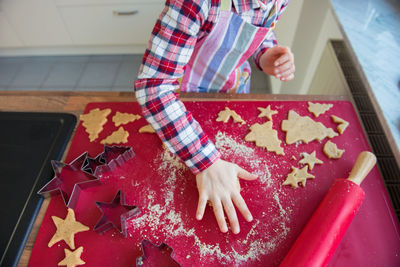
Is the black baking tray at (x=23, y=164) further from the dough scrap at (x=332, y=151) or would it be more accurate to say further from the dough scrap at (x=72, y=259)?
the dough scrap at (x=332, y=151)

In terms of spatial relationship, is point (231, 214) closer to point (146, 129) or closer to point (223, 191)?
point (223, 191)

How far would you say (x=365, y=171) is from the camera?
1.88ft

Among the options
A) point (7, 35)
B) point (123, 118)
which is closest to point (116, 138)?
point (123, 118)

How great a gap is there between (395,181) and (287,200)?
11.9 inches

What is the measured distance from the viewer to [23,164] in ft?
2.20

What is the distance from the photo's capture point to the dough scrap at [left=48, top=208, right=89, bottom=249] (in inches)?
21.5

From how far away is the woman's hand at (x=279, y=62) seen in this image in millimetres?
704

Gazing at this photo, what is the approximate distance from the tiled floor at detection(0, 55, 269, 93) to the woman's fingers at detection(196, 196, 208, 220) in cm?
142

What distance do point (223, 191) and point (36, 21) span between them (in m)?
1.99

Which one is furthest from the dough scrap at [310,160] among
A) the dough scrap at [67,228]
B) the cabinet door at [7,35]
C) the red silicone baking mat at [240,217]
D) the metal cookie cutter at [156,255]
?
the cabinet door at [7,35]

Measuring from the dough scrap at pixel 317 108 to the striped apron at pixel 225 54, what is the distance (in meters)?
0.23

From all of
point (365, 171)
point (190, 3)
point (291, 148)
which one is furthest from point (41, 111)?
point (365, 171)

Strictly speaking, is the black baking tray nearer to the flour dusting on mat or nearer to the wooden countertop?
the wooden countertop

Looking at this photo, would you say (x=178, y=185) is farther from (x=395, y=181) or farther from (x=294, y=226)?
(x=395, y=181)
